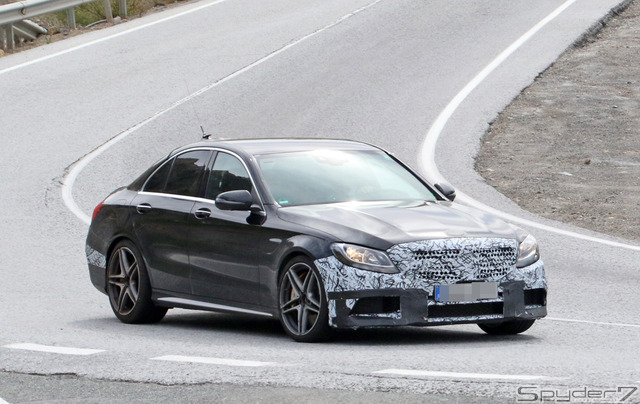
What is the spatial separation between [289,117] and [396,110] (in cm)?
191

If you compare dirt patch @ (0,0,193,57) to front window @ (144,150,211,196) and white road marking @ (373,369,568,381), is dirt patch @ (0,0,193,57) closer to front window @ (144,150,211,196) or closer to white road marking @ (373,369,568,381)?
front window @ (144,150,211,196)

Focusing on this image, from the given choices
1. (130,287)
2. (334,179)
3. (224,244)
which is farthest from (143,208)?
(334,179)

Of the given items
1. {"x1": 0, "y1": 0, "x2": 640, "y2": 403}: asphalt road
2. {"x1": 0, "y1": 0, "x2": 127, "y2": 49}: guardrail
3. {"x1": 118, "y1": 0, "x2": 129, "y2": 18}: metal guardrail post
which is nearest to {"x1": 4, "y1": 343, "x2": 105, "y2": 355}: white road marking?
{"x1": 0, "y1": 0, "x2": 640, "y2": 403}: asphalt road

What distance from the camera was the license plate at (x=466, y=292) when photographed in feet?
26.8

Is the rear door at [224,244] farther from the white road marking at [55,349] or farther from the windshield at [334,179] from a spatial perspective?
the white road marking at [55,349]

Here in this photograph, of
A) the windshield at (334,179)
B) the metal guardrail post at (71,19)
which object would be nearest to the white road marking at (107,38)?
the metal guardrail post at (71,19)

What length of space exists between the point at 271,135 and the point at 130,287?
949 cm

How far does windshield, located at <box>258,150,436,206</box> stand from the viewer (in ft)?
30.0

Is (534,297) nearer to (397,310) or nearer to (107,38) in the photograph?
(397,310)

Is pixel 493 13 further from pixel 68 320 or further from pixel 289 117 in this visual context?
pixel 68 320

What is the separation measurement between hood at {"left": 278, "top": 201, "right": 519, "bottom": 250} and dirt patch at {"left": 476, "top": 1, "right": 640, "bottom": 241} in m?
5.83

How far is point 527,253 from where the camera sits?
8547 mm

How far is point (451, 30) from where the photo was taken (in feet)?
90.8

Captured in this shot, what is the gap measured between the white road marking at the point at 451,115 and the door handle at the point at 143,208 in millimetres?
5425
